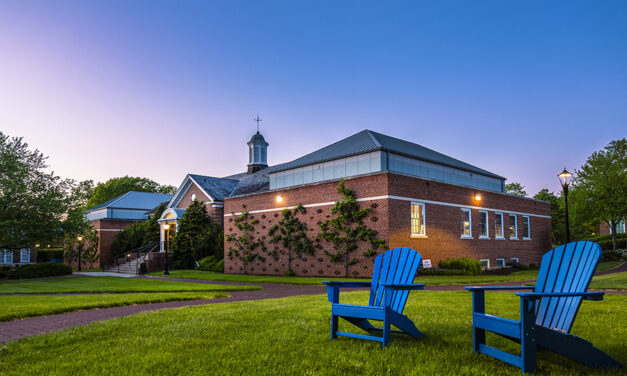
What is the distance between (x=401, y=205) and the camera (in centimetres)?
1991

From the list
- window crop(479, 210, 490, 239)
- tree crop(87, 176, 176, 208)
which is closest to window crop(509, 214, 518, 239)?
window crop(479, 210, 490, 239)

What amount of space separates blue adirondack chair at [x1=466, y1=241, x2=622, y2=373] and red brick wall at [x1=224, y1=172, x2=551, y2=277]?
1507 cm

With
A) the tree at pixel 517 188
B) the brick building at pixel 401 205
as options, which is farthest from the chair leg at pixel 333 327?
the tree at pixel 517 188

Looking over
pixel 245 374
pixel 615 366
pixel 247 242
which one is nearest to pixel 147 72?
pixel 247 242

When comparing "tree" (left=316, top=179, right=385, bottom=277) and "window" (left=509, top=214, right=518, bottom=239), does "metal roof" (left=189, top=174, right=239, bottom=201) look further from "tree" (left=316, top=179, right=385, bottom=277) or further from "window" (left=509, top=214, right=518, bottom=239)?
"window" (left=509, top=214, right=518, bottom=239)

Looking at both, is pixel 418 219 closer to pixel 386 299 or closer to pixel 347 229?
pixel 347 229

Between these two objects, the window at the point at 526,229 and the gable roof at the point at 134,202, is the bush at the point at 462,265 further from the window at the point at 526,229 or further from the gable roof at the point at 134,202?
the gable roof at the point at 134,202

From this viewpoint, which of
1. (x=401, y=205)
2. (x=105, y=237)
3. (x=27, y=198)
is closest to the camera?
(x=401, y=205)

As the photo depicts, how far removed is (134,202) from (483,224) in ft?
111

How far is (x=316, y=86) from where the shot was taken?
24250 mm

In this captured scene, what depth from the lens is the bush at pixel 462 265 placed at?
68.3ft

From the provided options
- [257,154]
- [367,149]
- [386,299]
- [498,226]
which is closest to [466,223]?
[498,226]

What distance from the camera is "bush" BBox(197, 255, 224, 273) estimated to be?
28.6 m

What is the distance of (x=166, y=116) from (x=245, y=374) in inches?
806
